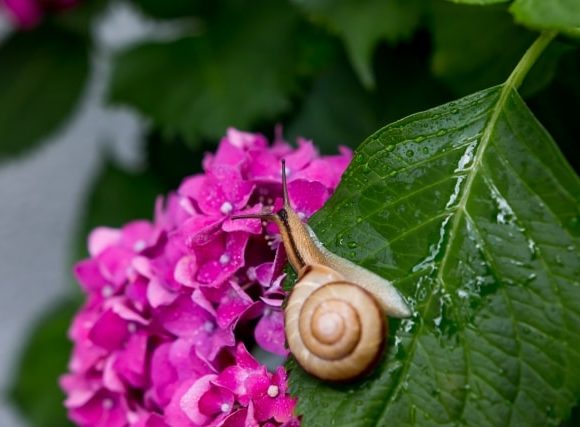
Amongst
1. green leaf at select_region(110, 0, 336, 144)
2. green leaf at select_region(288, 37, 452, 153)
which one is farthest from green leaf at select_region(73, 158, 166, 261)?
green leaf at select_region(288, 37, 452, 153)

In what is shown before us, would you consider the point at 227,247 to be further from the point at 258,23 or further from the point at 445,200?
the point at 258,23

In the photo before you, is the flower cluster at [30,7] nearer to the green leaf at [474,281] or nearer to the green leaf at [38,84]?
the green leaf at [38,84]

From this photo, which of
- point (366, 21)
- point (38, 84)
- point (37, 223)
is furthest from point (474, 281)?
point (37, 223)

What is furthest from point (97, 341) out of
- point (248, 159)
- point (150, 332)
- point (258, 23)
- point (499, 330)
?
point (258, 23)

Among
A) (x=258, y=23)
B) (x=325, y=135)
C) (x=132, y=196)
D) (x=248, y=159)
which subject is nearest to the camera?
(x=248, y=159)

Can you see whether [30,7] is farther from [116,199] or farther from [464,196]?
[464,196]

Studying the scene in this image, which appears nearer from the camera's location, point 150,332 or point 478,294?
point 478,294
